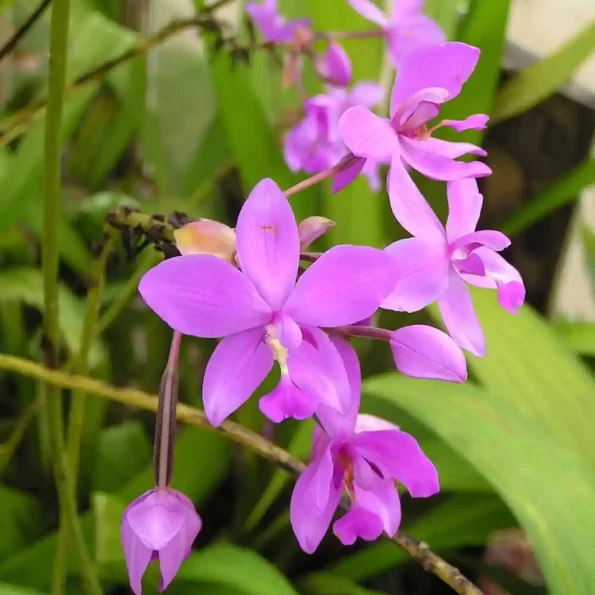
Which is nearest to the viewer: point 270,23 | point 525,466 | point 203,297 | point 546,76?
point 203,297

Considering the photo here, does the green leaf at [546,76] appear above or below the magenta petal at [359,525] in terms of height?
above

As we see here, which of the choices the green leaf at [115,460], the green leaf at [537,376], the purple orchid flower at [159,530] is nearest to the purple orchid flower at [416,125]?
the purple orchid flower at [159,530]

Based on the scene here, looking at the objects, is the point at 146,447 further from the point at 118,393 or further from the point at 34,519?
the point at 118,393

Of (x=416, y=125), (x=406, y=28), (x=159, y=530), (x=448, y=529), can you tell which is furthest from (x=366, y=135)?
(x=448, y=529)

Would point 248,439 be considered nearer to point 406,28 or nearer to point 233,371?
point 233,371

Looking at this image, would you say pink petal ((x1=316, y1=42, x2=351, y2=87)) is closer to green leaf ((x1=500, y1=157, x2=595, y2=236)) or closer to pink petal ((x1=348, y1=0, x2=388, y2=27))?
pink petal ((x1=348, y1=0, x2=388, y2=27))

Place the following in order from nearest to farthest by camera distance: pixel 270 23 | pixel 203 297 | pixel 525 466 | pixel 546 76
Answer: pixel 203 297, pixel 525 466, pixel 270 23, pixel 546 76

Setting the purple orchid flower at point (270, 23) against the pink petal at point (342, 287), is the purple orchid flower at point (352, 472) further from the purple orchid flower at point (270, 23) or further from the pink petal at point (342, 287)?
the purple orchid flower at point (270, 23)
